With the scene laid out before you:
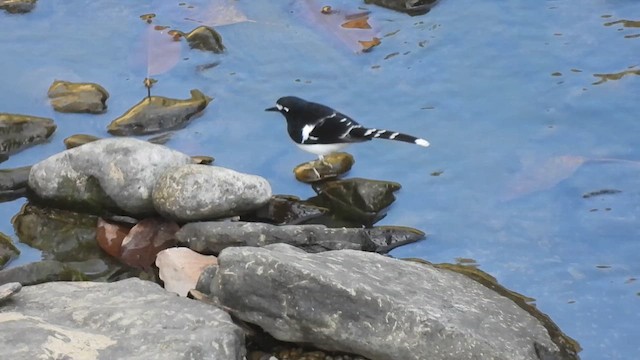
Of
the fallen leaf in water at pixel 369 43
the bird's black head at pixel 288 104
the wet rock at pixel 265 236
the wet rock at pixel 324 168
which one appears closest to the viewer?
the wet rock at pixel 265 236

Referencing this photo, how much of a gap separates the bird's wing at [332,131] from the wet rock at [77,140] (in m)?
1.39

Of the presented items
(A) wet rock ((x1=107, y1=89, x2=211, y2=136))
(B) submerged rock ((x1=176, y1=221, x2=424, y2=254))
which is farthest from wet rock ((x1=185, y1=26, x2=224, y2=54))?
(B) submerged rock ((x1=176, y1=221, x2=424, y2=254))

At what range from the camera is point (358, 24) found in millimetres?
7293

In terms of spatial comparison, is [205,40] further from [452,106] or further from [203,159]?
[452,106]

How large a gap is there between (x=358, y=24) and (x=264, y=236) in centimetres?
294


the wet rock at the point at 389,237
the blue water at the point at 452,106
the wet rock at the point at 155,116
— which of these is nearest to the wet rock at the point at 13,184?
the blue water at the point at 452,106

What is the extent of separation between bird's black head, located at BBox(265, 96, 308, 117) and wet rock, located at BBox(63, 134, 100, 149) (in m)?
1.16

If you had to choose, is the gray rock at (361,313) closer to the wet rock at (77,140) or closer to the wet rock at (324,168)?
the wet rock at (324,168)

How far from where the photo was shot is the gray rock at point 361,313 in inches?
152

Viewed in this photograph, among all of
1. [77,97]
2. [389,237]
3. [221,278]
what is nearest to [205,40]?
[77,97]

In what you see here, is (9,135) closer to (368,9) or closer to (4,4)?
(4,4)

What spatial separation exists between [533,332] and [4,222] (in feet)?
9.53

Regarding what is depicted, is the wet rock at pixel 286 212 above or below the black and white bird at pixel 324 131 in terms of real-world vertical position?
below

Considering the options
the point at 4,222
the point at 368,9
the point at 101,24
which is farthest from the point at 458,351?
the point at 101,24
